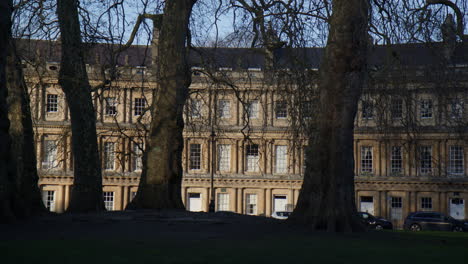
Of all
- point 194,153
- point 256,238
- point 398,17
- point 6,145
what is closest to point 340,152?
point 256,238

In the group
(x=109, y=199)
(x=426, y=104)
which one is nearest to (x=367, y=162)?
(x=109, y=199)

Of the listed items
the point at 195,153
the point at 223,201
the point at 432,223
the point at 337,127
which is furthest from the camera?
the point at 223,201

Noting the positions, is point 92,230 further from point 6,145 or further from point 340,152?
point 340,152

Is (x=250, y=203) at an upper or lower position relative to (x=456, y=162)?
lower

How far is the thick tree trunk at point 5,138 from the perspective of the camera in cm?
1371

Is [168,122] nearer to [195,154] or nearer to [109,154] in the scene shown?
[109,154]

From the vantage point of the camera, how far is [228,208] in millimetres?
68625

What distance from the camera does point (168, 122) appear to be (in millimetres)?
18938

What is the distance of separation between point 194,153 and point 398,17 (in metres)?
49.2

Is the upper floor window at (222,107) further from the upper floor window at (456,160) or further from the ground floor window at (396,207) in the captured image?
the upper floor window at (456,160)

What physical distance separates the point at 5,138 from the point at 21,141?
88.4 inches

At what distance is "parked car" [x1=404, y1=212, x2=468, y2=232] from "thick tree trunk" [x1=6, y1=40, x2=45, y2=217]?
34.3 metres

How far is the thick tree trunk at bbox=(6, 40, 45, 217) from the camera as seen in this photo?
16.1 metres

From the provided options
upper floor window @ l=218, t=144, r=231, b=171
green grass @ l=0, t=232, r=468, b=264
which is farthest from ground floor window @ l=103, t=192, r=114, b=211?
green grass @ l=0, t=232, r=468, b=264
